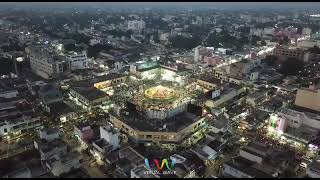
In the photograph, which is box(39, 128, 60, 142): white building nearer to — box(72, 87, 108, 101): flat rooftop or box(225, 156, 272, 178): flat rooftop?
box(72, 87, 108, 101): flat rooftop

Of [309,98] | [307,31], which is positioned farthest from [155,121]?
[307,31]

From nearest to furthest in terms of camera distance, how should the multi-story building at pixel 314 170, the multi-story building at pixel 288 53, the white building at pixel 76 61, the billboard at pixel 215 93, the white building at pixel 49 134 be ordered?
the multi-story building at pixel 314 170 < the white building at pixel 49 134 < the billboard at pixel 215 93 < the white building at pixel 76 61 < the multi-story building at pixel 288 53

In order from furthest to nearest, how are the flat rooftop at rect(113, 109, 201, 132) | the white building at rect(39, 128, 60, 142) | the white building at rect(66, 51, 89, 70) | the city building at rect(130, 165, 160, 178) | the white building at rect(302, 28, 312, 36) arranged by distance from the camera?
the white building at rect(302, 28, 312, 36)
the white building at rect(66, 51, 89, 70)
the flat rooftop at rect(113, 109, 201, 132)
the white building at rect(39, 128, 60, 142)
the city building at rect(130, 165, 160, 178)

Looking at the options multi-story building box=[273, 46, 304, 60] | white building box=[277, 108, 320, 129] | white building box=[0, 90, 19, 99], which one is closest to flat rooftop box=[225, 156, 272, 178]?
white building box=[277, 108, 320, 129]

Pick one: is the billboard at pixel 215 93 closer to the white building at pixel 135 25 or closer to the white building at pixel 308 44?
the white building at pixel 308 44

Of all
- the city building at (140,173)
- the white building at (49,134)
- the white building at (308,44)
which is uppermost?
the white building at (308,44)

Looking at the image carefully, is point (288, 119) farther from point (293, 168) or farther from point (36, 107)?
point (36, 107)

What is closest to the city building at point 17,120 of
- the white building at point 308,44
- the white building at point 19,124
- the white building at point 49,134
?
the white building at point 19,124

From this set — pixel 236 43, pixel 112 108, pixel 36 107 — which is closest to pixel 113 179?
pixel 112 108

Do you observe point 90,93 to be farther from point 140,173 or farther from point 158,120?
point 140,173
